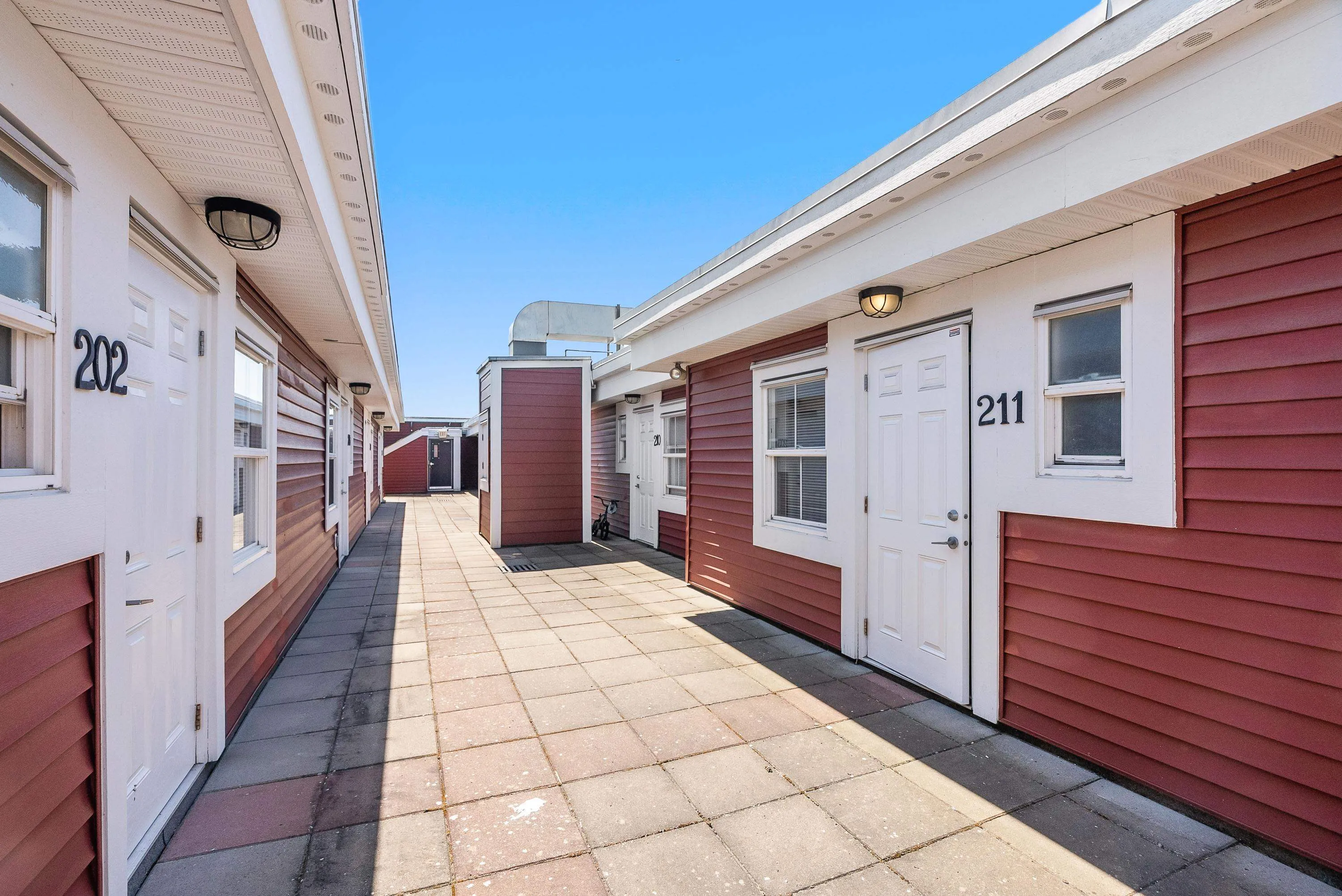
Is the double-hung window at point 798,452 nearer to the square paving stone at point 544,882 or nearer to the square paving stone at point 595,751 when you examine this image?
the square paving stone at point 595,751

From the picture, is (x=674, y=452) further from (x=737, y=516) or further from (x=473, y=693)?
(x=473, y=693)

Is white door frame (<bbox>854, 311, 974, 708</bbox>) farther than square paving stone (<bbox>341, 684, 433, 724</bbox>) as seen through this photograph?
Yes

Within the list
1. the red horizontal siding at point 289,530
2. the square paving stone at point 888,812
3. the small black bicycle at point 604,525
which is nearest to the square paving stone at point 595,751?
the square paving stone at point 888,812

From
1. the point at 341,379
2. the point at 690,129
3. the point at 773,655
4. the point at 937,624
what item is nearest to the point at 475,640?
the point at 773,655

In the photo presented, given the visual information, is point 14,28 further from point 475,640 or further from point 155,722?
point 475,640

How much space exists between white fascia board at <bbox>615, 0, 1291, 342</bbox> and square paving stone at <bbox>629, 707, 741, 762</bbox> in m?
2.70

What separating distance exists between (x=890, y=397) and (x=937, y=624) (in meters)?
1.33

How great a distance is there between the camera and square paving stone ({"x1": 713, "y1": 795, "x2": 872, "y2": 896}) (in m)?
1.84

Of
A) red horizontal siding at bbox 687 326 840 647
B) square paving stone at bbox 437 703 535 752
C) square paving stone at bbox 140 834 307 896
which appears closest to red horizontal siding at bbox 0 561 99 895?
square paving stone at bbox 140 834 307 896

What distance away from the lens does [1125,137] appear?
76.2 inches

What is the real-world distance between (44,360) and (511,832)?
194 cm

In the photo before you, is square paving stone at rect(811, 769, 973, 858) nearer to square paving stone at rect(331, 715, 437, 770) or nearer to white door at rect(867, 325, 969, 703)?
white door at rect(867, 325, 969, 703)

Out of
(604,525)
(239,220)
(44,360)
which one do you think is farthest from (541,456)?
(44,360)

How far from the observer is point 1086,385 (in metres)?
2.45
